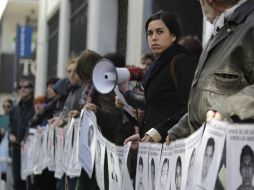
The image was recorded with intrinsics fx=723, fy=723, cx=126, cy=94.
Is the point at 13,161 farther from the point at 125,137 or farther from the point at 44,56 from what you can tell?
the point at 44,56

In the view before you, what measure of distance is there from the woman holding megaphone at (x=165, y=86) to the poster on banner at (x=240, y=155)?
5.14 ft

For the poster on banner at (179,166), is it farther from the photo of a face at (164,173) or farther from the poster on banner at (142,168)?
the poster on banner at (142,168)

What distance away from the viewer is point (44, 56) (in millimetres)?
23047

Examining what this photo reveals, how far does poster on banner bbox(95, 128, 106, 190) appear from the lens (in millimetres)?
5832

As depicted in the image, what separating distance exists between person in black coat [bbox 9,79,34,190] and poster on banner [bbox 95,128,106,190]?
5.64 metres

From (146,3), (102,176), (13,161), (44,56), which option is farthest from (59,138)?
(44,56)

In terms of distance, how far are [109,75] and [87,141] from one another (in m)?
0.87

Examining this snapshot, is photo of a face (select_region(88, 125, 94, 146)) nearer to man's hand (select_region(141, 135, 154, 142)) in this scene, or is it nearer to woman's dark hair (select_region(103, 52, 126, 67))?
woman's dark hair (select_region(103, 52, 126, 67))

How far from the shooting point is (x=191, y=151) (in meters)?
3.70

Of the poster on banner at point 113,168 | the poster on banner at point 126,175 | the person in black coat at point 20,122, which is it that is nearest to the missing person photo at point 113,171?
the poster on banner at point 113,168

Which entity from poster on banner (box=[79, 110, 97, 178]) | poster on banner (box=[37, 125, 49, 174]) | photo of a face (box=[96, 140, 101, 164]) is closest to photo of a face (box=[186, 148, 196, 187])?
photo of a face (box=[96, 140, 101, 164])

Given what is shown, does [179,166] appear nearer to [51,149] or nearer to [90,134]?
[90,134]

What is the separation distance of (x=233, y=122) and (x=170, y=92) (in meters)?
1.59

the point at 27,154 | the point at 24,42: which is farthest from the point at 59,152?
the point at 24,42
